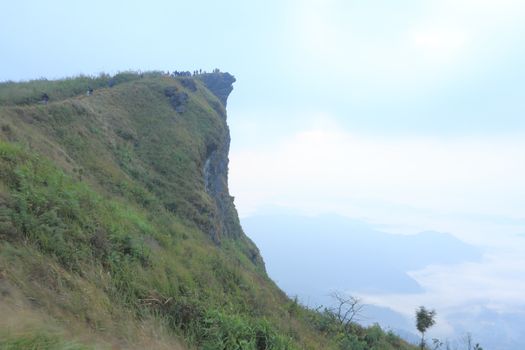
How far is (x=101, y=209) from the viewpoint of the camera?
1054 cm

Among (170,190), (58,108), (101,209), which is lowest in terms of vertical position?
(101,209)

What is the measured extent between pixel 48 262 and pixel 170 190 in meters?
17.8

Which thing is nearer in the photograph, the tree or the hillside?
the hillside

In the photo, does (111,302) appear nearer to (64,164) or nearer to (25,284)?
(25,284)

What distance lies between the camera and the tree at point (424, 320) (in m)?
20.7

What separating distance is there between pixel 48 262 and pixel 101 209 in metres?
4.12

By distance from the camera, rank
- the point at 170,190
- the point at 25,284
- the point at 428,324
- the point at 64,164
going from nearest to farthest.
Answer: the point at 25,284, the point at 64,164, the point at 428,324, the point at 170,190

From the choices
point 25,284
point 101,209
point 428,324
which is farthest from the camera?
point 428,324

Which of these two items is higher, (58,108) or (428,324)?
(58,108)

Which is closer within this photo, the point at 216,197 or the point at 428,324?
the point at 428,324

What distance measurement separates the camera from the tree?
2070cm

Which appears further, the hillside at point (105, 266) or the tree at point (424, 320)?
the tree at point (424, 320)

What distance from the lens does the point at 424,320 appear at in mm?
20766

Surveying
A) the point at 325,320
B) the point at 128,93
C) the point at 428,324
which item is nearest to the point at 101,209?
the point at 325,320
